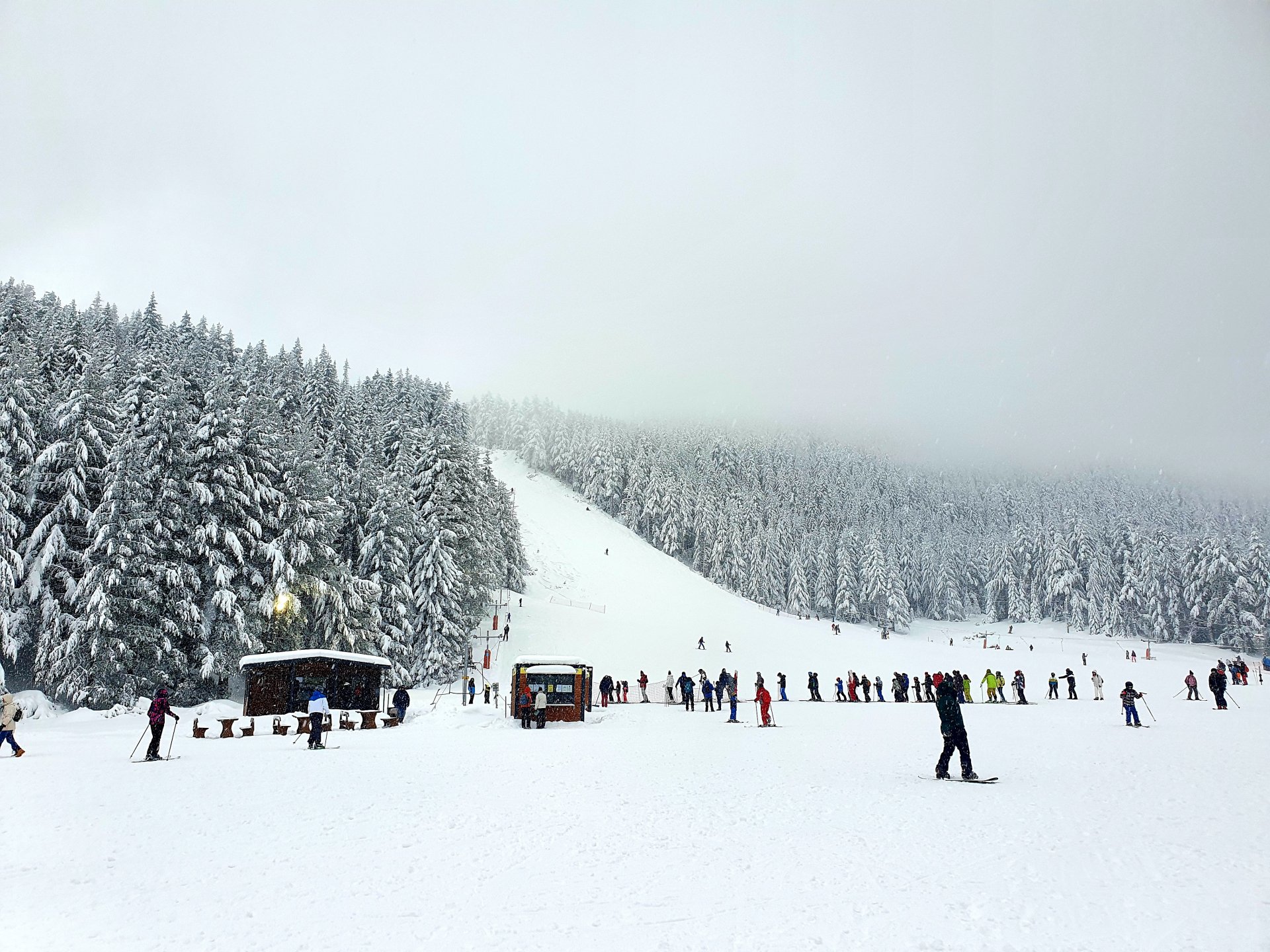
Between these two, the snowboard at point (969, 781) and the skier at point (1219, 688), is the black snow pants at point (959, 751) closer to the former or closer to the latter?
the snowboard at point (969, 781)

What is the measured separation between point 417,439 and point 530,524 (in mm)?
36535

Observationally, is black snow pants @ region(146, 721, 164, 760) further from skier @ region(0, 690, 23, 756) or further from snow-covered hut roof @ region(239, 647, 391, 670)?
snow-covered hut roof @ region(239, 647, 391, 670)

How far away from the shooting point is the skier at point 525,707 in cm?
2647

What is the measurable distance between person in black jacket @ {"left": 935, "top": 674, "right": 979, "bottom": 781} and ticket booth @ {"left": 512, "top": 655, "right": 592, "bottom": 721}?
679 inches

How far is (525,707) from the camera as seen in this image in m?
26.5

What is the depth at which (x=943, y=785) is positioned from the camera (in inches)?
512

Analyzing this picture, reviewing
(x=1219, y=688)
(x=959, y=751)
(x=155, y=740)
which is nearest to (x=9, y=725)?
(x=155, y=740)

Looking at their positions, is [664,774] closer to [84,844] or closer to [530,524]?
[84,844]

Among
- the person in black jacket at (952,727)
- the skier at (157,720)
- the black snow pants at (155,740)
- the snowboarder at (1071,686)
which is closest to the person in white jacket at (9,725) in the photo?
the skier at (157,720)

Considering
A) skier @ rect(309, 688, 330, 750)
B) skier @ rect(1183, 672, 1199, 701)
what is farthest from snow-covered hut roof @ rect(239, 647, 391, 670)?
skier @ rect(1183, 672, 1199, 701)

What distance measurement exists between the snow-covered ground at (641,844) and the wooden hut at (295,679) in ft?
21.7

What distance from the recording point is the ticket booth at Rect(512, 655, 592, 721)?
28125 millimetres

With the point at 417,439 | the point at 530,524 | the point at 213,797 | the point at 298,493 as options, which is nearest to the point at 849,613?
the point at 530,524

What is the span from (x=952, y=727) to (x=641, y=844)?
7.03m
